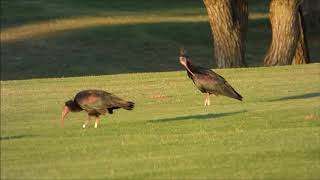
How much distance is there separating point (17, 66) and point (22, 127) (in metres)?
23.0

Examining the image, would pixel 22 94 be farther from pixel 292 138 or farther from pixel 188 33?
pixel 188 33

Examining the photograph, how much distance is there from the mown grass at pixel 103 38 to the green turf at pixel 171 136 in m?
16.8

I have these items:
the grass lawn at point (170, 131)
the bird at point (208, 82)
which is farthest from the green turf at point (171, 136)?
the bird at point (208, 82)

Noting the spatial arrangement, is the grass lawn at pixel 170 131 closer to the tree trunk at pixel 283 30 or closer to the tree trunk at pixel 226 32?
Result: the tree trunk at pixel 283 30

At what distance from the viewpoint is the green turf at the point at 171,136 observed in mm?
11695

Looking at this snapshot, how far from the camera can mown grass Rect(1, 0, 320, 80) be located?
126ft

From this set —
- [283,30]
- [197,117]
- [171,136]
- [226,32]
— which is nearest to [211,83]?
[197,117]

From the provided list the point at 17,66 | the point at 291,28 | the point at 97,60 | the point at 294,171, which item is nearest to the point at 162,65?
the point at 97,60

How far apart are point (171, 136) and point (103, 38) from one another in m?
29.9

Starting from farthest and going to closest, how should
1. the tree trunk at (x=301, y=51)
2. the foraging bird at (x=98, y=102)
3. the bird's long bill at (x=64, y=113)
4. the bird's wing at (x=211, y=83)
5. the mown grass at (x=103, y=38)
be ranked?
the mown grass at (x=103, y=38)
the tree trunk at (x=301, y=51)
the bird's wing at (x=211, y=83)
the bird's long bill at (x=64, y=113)
the foraging bird at (x=98, y=102)

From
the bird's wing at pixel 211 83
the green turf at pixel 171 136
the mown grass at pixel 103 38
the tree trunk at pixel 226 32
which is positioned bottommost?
the green turf at pixel 171 136

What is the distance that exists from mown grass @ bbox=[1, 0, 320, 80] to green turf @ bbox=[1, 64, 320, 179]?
55.0 feet

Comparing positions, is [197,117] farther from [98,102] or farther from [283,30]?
[283,30]

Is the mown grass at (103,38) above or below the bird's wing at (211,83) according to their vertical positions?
above
